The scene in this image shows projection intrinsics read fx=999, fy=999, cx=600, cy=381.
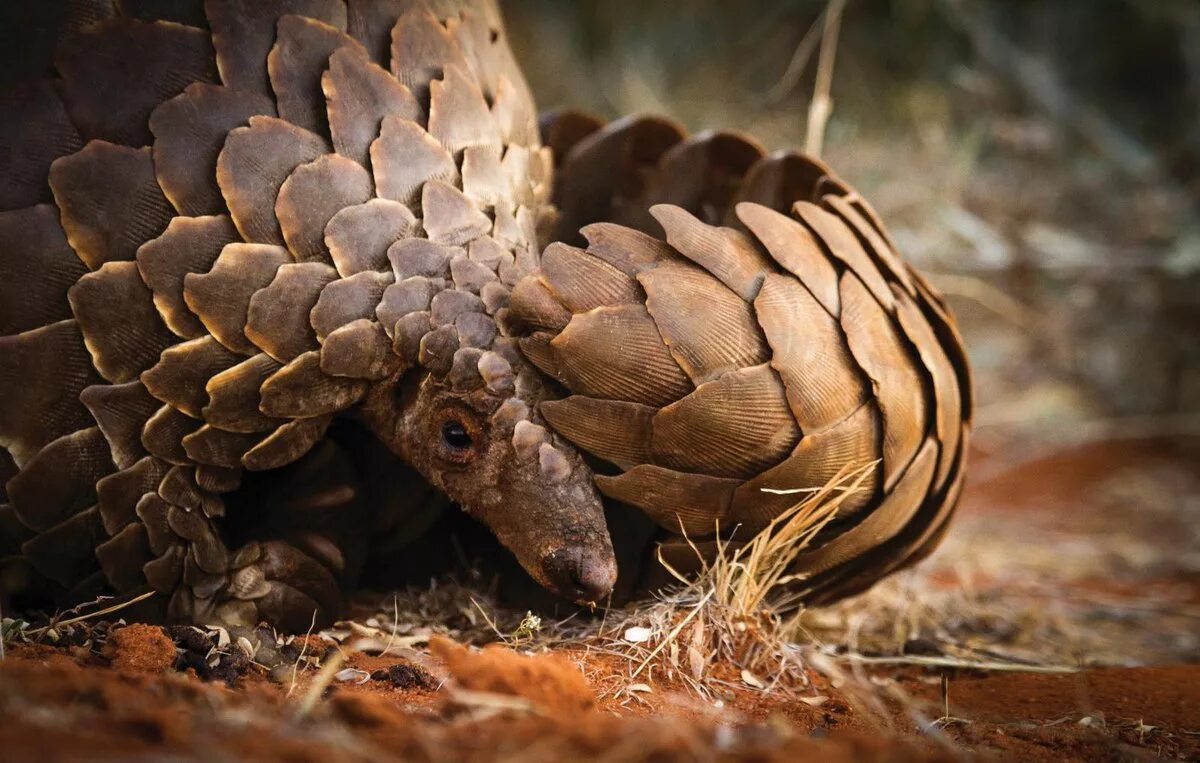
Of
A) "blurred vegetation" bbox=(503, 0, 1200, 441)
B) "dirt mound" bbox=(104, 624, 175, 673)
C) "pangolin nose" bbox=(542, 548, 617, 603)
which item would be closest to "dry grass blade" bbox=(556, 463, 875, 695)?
"pangolin nose" bbox=(542, 548, 617, 603)

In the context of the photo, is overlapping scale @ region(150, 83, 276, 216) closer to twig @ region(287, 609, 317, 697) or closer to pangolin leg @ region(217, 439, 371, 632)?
pangolin leg @ region(217, 439, 371, 632)

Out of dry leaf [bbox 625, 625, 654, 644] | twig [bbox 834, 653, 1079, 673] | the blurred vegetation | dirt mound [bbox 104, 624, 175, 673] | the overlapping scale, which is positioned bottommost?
dirt mound [bbox 104, 624, 175, 673]

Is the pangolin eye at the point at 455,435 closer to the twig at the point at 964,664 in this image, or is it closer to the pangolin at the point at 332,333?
the pangolin at the point at 332,333

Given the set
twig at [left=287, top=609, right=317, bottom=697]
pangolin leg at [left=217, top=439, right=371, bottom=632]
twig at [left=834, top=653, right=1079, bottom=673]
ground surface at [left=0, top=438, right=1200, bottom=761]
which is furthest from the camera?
twig at [left=834, top=653, right=1079, bottom=673]

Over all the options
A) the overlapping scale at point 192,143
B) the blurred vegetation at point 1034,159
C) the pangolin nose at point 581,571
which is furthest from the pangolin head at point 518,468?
the blurred vegetation at point 1034,159

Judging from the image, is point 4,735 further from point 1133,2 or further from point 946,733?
point 1133,2

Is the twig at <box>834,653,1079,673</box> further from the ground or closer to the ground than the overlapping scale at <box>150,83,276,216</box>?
closer to the ground

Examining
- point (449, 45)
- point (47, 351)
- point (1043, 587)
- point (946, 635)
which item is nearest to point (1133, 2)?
point (1043, 587)

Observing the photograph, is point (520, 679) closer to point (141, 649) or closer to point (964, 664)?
point (141, 649)
